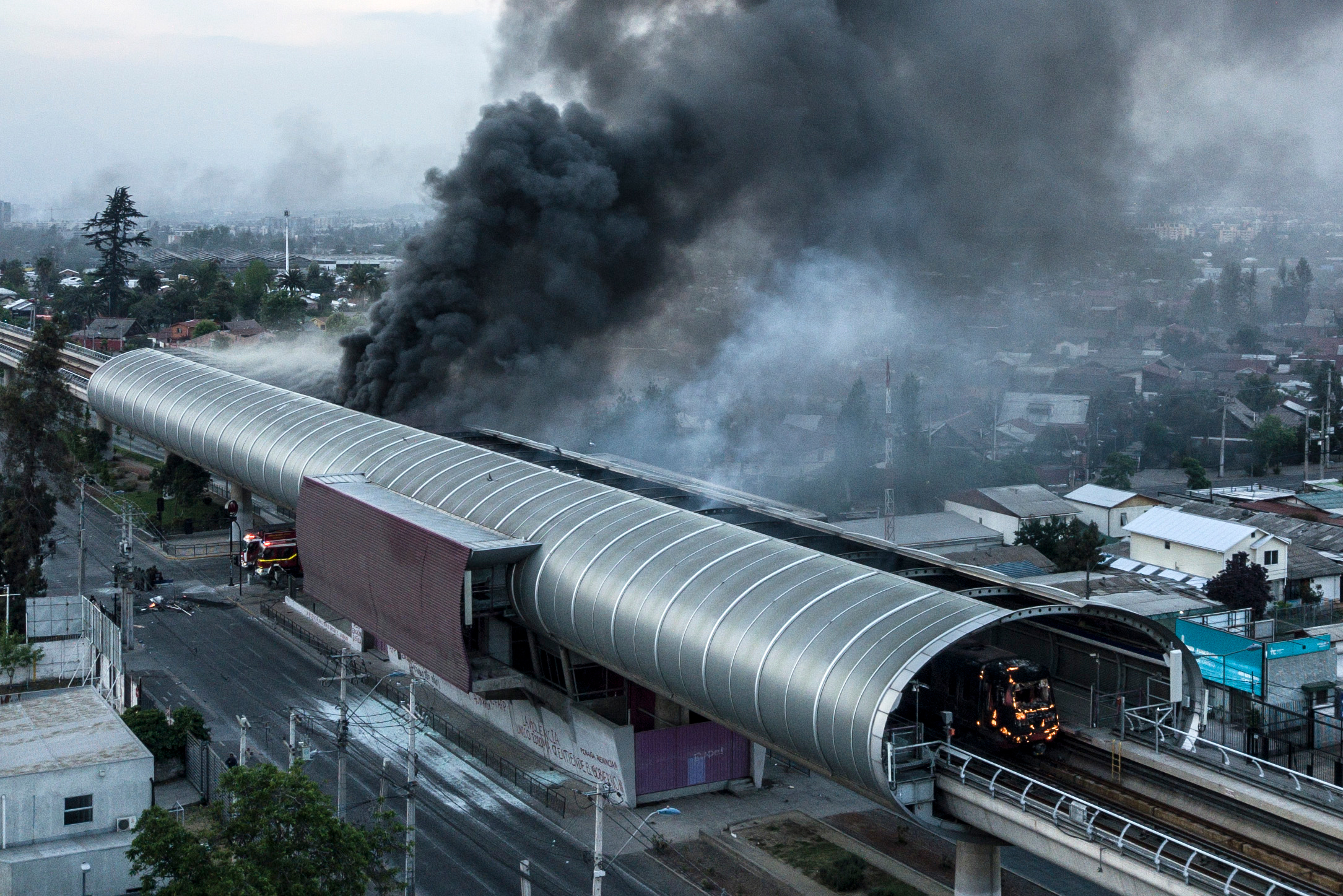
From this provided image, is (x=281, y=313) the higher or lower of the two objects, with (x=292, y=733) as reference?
higher

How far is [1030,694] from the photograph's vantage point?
21.8 m

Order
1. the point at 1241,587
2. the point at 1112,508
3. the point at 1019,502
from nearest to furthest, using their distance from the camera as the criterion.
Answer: the point at 1241,587 < the point at 1019,502 < the point at 1112,508

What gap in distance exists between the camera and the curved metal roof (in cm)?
2095

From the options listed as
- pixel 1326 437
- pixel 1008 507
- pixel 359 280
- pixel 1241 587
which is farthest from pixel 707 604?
pixel 359 280

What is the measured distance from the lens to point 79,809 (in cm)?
2550

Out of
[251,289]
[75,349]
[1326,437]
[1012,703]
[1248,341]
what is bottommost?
[1326,437]

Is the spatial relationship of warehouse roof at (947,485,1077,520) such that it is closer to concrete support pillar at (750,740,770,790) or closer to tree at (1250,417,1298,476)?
tree at (1250,417,1298,476)

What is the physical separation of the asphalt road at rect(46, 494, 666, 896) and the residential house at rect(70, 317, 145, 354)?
170ft

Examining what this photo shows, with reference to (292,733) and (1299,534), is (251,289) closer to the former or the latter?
(1299,534)

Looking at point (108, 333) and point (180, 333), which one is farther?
point (180, 333)

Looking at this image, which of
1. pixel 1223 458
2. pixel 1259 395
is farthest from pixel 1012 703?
pixel 1259 395

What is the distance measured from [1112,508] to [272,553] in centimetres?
3669

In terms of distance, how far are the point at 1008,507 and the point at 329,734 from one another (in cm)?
3400

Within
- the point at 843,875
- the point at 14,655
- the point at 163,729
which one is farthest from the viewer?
the point at 14,655
